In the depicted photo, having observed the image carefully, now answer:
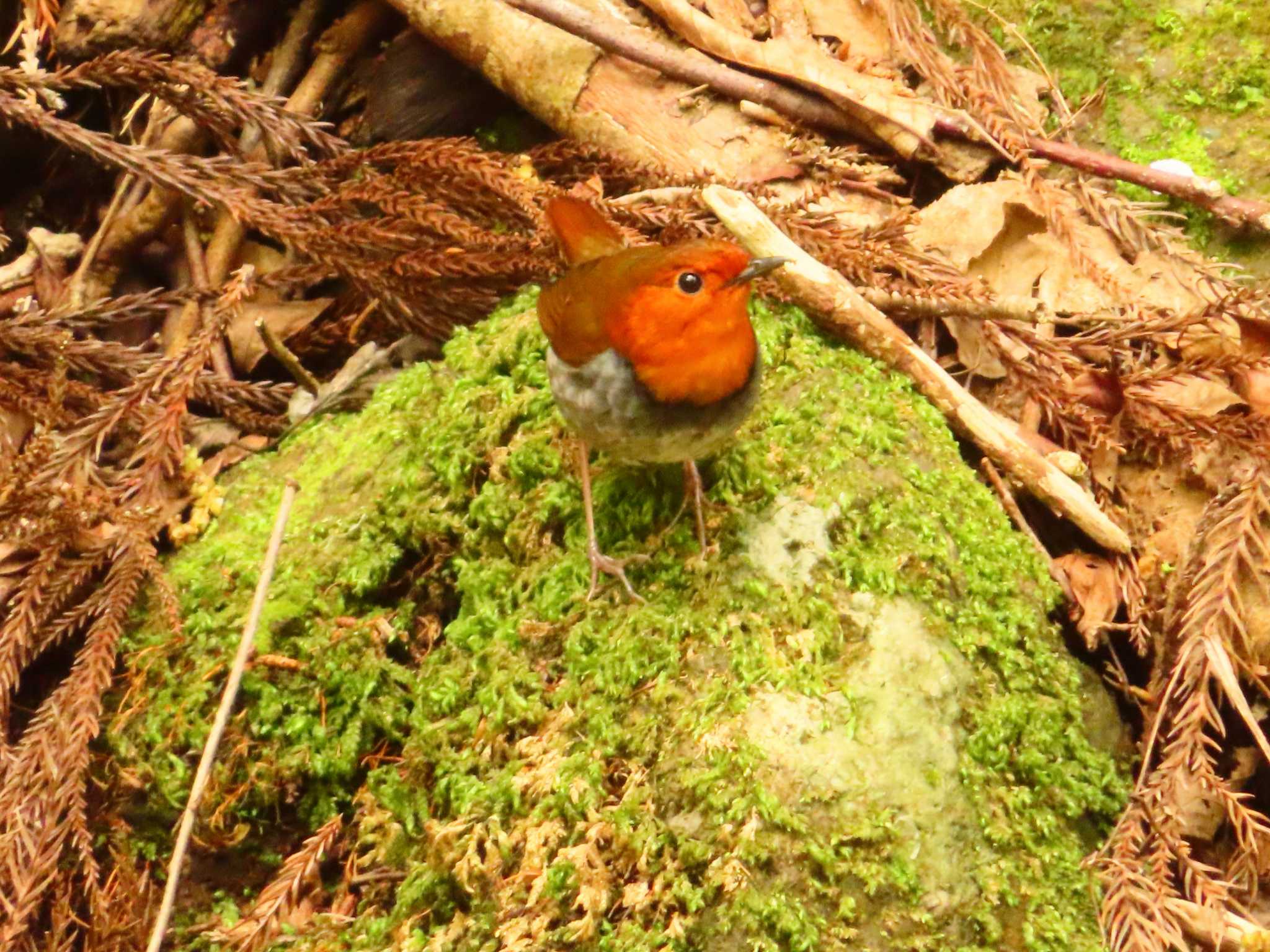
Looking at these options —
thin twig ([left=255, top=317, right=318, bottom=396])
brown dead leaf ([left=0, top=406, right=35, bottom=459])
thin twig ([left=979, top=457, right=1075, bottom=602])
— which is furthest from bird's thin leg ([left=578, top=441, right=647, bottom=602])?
brown dead leaf ([left=0, top=406, right=35, bottom=459])

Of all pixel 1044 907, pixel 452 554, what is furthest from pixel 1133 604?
pixel 452 554

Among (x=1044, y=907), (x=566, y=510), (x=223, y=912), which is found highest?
(x=566, y=510)

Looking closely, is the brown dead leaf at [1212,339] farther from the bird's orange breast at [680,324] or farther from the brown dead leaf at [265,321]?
the brown dead leaf at [265,321]

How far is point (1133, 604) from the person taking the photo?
7.58 ft

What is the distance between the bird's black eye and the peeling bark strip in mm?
1076

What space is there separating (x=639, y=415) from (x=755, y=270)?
1.25ft

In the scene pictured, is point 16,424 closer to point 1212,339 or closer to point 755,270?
point 755,270

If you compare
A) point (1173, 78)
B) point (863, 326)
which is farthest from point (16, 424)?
point (1173, 78)

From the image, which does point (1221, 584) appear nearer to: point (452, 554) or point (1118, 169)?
point (1118, 169)

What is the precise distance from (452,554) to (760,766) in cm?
97

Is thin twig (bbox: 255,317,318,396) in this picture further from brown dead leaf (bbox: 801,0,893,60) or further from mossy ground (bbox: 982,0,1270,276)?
mossy ground (bbox: 982,0,1270,276)

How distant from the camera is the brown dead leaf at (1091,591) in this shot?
2.31 meters

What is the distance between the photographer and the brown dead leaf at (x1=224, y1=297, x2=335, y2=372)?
3.13 m

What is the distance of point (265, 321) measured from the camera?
3066 mm
